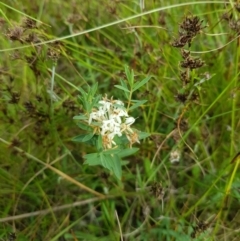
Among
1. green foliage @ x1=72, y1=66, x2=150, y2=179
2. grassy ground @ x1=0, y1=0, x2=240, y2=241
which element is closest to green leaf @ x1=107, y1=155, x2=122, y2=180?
green foliage @ x1=72, y1=66, x2=150, y2=179

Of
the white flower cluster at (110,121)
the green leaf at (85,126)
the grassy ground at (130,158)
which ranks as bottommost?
the grassy ground at (130,158)

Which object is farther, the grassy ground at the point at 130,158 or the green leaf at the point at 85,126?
the grassy ground at the point at 130,158

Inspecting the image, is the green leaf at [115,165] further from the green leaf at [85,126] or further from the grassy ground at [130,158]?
the grassy ground at [130,158]

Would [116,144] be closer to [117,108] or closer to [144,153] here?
[117,108]

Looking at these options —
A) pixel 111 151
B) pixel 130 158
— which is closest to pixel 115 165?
pixel 111 151

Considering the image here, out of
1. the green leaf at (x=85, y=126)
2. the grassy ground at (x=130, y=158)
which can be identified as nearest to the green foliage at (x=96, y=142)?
the green leaf at (x=85, y=126)

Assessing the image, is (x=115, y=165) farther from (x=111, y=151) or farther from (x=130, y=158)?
(x=130, y=158)

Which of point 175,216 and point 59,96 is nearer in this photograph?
point 175,216

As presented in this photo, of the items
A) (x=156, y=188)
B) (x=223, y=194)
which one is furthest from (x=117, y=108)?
(x=223, y=194)

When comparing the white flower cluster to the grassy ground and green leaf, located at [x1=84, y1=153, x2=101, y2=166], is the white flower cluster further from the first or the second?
the grassy ground
